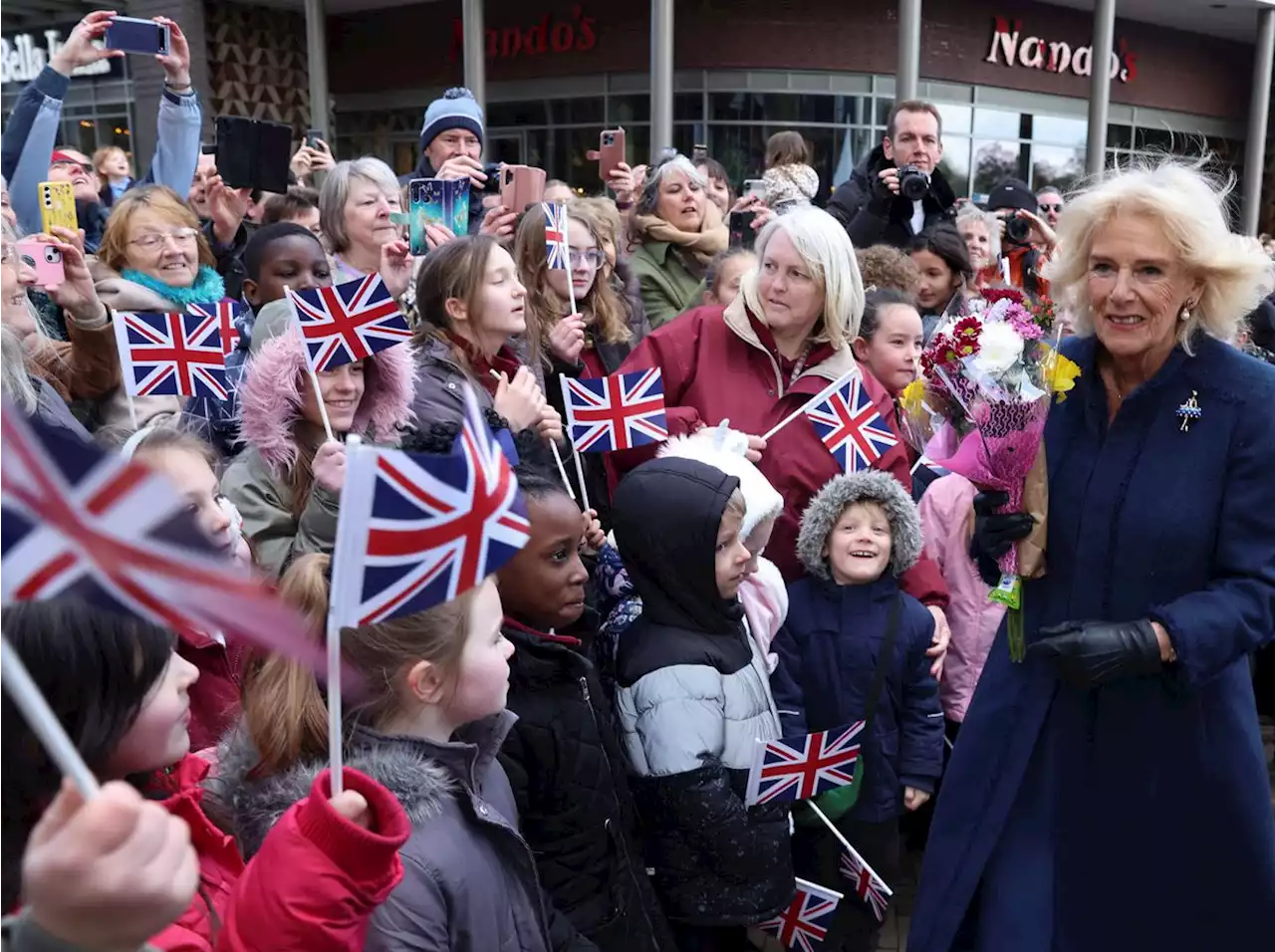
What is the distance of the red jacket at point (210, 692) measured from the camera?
2105mm

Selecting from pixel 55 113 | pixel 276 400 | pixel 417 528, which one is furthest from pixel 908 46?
pixel 417 528

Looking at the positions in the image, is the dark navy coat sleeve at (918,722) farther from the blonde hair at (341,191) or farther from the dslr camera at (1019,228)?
the dslr camera at (1019,228)

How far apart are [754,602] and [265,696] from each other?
152 cm

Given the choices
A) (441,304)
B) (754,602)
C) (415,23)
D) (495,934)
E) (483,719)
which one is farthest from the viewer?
(415,23)

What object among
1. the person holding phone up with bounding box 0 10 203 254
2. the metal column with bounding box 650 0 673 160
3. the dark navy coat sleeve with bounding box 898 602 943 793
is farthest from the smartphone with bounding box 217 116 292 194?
the metal column with bounding box 650 0 673 160

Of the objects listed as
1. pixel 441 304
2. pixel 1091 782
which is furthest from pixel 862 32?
pixel 1091 782

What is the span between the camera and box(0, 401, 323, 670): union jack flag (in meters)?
0.88

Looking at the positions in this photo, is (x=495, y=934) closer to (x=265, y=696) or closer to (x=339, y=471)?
(x=265, y=696)

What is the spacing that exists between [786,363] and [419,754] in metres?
2.13

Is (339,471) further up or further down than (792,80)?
further down

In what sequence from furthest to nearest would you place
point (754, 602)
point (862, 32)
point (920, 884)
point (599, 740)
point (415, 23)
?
point (415, 23) → point (862, 32) → point (754, 602) → point (920, 884) → point (599, 740)

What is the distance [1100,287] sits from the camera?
8.00 ft

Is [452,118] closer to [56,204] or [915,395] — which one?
[56,204]

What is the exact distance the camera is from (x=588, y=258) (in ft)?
13.7
